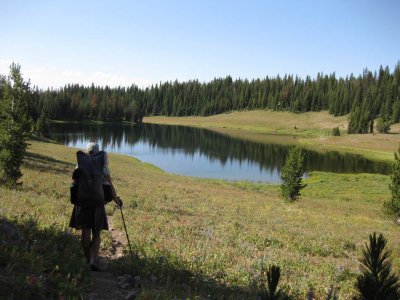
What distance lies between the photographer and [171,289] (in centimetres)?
632

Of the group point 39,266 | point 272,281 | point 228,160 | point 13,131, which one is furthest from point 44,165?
point 228,160

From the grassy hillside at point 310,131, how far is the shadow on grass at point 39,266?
3535 inches

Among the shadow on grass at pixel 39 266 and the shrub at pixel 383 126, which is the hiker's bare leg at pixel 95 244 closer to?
the shadow on grass at pixel 39 266

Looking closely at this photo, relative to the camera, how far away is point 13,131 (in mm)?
19172

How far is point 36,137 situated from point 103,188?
78848 millimetres

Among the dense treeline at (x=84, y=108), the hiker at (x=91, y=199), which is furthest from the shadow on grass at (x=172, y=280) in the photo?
the dense treeline at (x=84, y=108)

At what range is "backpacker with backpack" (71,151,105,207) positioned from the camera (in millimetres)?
7074

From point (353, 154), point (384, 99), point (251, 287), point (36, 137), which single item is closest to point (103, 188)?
point (251, 287)

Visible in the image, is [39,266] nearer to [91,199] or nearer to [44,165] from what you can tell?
[91,199]

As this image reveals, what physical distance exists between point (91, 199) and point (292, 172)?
85.7ft

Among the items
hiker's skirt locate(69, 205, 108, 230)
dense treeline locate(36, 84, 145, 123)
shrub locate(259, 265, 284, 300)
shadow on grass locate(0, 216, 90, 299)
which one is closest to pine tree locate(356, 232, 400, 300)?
shrub locate(259, 265, 284, 300)

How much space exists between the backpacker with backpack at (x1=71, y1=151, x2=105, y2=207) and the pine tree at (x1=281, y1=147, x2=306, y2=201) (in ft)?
82.2

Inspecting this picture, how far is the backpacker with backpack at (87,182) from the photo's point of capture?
707 centimetres

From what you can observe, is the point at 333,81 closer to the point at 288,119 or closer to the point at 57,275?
the point at 288,119
